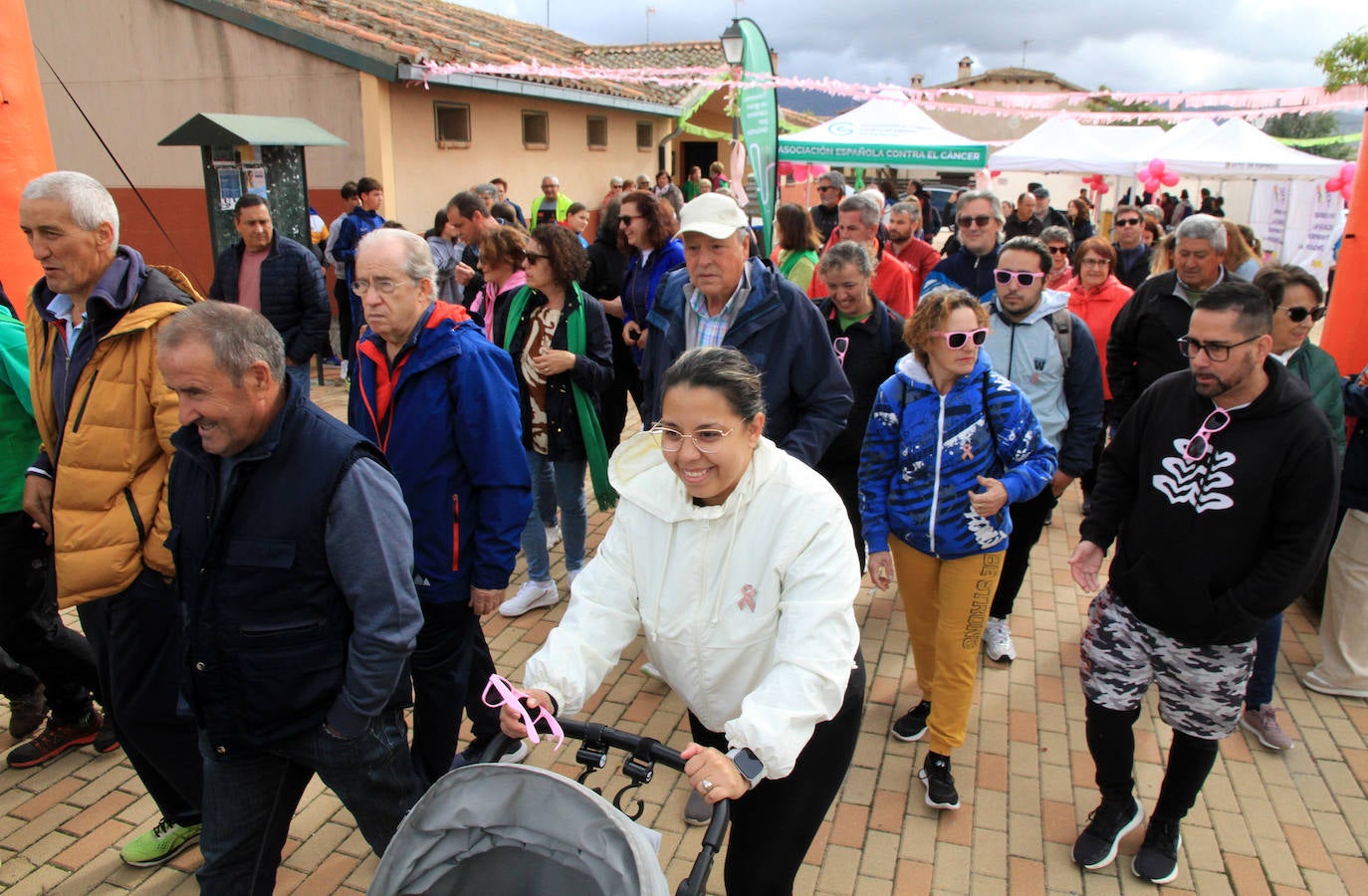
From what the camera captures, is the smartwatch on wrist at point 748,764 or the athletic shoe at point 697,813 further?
the athletic shoe at point 697,813

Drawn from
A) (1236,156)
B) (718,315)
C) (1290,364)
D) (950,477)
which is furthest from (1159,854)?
(1236,156)

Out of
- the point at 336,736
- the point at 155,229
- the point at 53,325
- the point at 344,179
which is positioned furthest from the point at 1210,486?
the point at 155,229

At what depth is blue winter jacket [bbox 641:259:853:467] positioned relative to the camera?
3.46 metres

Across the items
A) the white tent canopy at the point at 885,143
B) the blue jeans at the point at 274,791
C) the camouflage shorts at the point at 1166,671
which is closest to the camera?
the blue jeans at the point at 274,791

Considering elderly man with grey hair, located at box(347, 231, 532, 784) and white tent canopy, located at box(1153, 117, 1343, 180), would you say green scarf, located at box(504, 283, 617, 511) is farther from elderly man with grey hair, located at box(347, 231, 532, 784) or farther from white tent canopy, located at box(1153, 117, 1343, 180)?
white tent canopy, located at box(1153, 117, 1343, 180)

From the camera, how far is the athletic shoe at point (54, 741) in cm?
368

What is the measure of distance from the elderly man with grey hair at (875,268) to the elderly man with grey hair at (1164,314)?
125cm

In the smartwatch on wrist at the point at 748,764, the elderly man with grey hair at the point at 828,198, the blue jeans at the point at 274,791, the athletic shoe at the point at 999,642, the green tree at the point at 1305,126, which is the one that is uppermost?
the green tree at the point at 1305,126

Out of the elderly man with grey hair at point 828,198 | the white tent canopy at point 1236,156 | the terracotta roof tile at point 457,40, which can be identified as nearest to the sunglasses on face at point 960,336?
the elderly man with grey hair at point 828,198

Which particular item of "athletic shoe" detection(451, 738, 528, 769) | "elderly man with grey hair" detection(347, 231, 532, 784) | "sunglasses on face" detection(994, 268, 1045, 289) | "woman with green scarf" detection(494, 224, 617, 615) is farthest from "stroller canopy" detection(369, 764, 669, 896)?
"sunglasses on face" detection(994, 268, 1045, 289)

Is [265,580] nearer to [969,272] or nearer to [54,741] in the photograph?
[54,741]

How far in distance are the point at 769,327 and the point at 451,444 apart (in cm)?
129

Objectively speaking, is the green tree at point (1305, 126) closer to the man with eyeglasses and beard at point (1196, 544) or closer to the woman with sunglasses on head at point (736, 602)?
the man with eyeglasses and beard at point (1196, 544)

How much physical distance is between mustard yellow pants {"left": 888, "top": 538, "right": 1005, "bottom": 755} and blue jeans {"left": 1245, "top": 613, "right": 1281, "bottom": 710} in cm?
137
